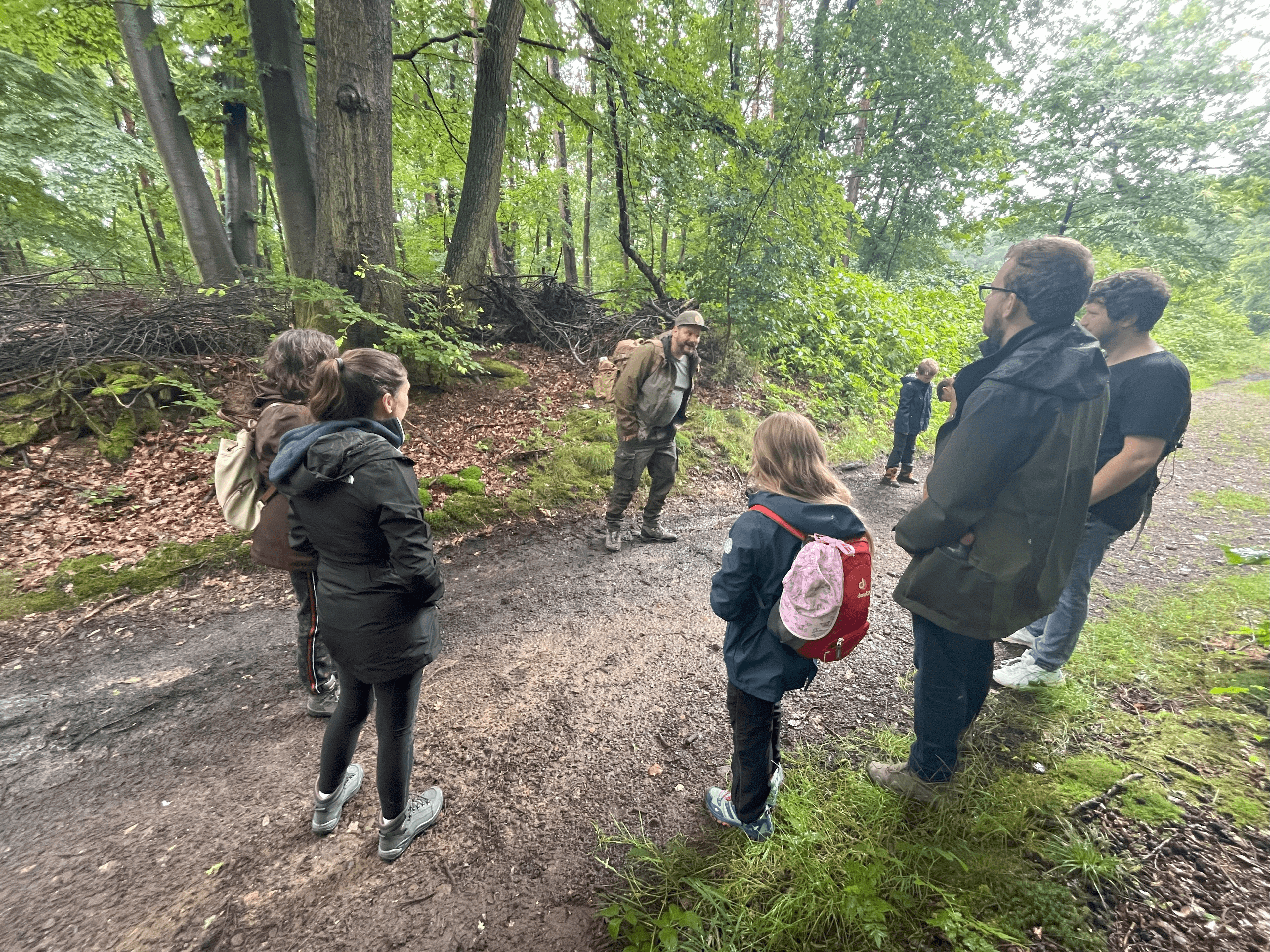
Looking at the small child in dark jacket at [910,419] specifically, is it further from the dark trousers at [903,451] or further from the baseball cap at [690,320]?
the baseball cap at [690,320]

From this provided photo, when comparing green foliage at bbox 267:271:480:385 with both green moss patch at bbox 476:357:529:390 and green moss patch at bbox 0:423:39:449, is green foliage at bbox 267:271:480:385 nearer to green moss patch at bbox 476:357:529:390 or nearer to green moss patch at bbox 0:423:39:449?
green moss patch at bbox 476:357:529:390

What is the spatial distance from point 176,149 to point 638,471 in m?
9.31

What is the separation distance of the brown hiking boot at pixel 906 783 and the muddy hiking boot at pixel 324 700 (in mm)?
3096

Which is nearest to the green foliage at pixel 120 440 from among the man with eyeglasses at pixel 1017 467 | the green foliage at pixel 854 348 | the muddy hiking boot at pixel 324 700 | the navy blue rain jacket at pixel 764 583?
the muddy hiking boot at pixel 324 700

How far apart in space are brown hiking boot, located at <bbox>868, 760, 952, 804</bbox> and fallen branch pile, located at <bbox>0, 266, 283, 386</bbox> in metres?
7.87

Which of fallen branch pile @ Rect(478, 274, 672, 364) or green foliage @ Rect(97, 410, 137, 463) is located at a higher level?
fallen branch pile @ Rect(478, 274, 672, 364)

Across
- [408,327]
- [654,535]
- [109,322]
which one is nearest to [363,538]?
[654,535]

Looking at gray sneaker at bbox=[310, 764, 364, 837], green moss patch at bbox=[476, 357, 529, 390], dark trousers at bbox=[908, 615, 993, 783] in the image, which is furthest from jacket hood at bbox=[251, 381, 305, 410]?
green moss patch at bbox=[476, 357, 529, 390]

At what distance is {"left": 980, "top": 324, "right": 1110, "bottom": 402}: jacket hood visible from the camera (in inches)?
72.1

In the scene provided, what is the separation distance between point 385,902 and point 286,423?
2227 millimetres

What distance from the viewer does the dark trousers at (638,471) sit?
4918 millimetres

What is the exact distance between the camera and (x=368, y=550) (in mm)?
1835

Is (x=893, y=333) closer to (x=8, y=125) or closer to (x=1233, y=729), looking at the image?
(x=1233, y=729)

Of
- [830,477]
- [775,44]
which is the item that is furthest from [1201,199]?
[830,477]
